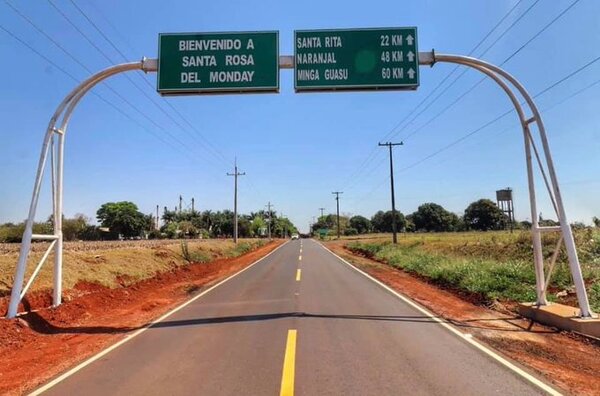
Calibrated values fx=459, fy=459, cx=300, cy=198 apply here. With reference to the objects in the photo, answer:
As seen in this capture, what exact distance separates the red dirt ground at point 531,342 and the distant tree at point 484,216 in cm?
12679

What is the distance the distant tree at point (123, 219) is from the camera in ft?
337

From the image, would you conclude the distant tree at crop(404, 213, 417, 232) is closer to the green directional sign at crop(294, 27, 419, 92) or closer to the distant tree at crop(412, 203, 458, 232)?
the distant tree at crop(412, 203, 458, 232)

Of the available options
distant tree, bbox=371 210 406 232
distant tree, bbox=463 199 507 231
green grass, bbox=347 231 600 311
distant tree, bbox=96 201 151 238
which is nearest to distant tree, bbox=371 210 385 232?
distant tree, bbox=371 210 406 232

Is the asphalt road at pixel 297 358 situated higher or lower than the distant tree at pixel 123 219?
lower

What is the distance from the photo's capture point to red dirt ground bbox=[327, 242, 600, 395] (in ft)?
20.9

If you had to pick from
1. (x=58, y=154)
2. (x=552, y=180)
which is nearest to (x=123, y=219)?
(x=58, y=154)

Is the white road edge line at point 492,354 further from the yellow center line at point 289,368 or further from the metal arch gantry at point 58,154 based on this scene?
the metal arch gantry at point 58,154

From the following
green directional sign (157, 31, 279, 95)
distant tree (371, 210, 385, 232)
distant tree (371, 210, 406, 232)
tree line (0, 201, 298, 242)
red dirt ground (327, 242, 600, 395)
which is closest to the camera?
red dirt ground (327, 242, 600, 395)

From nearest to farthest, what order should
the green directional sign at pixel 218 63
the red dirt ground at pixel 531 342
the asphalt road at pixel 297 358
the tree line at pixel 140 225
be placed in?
the asphalt road at pixel 297 358, the red dirt ground at pixel 531 342, the green directional sign at pixel 218 63, the tree line at pixel 140 225

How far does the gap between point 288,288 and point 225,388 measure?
1067cm

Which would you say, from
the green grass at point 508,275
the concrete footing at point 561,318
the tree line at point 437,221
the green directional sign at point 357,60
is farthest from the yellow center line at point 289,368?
the tree line at point 437,221

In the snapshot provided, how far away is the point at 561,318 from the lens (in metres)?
9.55

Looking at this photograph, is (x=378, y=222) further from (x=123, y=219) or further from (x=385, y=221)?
(x=123, y=219)

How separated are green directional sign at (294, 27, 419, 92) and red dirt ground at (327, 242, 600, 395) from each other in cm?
599
